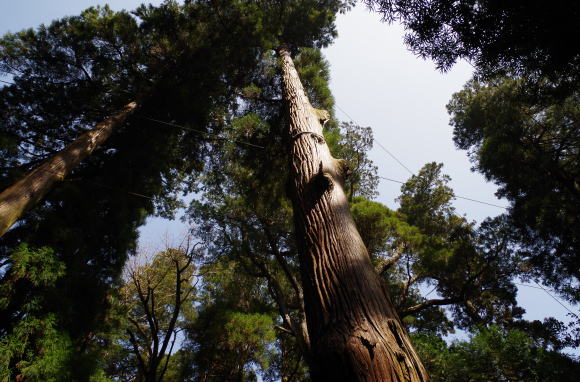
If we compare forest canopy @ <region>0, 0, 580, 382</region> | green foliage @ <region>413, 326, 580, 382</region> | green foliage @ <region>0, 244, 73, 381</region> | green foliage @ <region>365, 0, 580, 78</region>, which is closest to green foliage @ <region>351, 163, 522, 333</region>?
forest canopy @ <region>0, 0, 580, 382</region>

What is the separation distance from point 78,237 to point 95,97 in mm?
3890

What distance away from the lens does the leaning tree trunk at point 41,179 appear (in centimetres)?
283

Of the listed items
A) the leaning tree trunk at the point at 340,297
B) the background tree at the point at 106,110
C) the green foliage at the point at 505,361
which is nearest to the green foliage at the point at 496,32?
the leaning tree trunk at the point at 340,297

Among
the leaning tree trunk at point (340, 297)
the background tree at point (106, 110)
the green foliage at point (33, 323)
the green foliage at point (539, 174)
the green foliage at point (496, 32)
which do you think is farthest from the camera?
the green foliage at point (539, 174)

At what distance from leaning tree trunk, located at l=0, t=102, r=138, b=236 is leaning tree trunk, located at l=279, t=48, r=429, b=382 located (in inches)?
116

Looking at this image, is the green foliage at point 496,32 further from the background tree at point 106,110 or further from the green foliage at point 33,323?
the green foliage at point 33,323

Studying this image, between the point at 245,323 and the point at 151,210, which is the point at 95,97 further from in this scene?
the point at 245,323

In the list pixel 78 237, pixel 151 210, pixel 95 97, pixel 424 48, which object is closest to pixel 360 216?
pixel 424 48

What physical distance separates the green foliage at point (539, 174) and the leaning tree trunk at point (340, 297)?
704cm

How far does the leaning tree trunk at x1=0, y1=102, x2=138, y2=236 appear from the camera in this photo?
111 inches

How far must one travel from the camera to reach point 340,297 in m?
1.47

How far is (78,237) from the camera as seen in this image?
3.81m

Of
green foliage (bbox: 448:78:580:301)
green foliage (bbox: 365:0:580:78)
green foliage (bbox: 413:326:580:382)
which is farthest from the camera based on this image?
green foliage (bbox: 448:78:580:301)

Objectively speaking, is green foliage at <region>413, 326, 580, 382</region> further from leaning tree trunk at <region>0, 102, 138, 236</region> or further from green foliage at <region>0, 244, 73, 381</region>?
leaning tree trunk at <region>0, 102, 138, 236</region>
